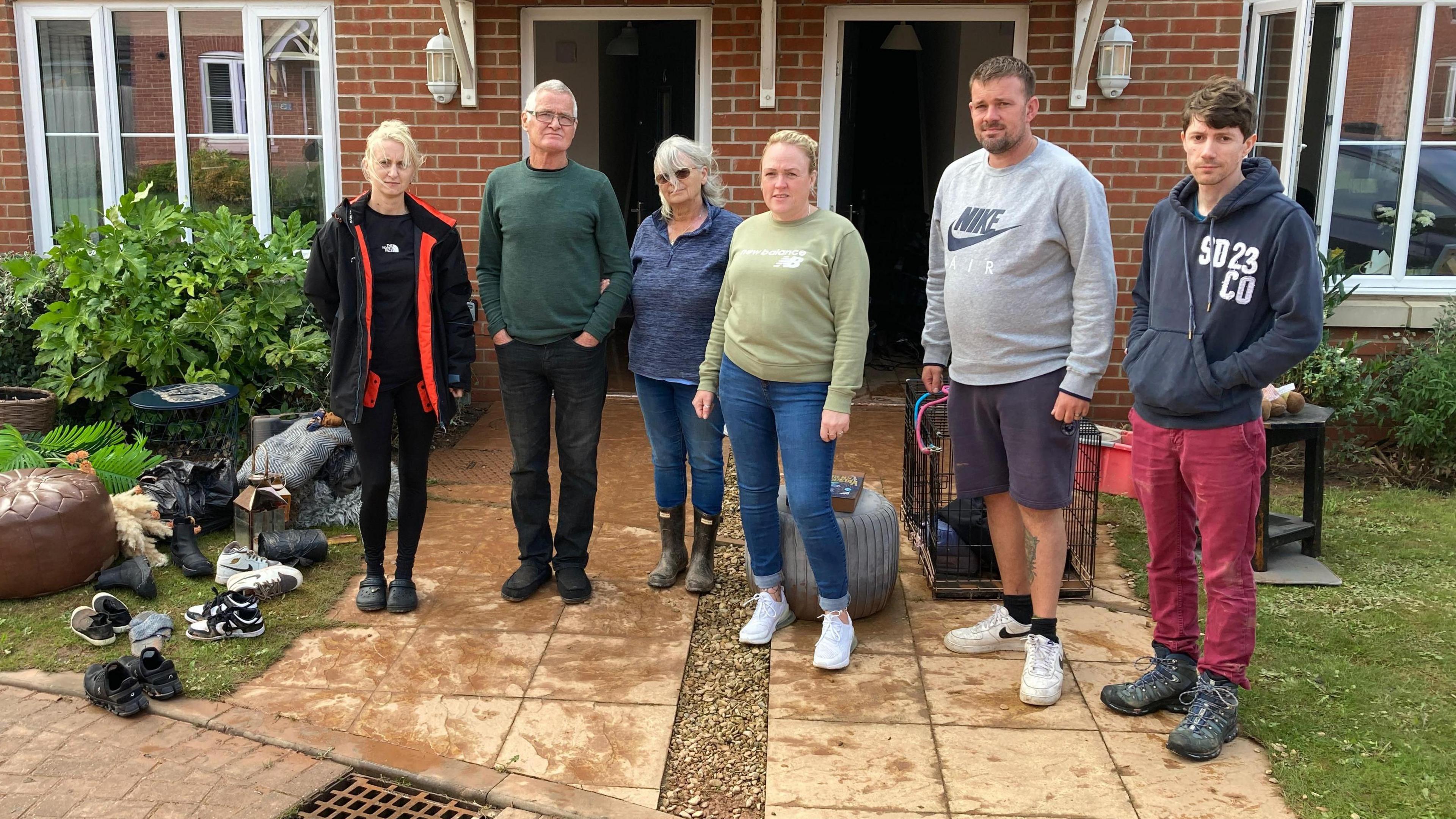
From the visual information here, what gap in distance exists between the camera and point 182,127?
7066 millimetres

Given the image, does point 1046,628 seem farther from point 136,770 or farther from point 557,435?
point 136,770

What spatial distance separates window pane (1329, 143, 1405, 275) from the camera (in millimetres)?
6391

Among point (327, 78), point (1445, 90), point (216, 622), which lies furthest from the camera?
point (327, 78)

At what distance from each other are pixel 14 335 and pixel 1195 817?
638 centimetres

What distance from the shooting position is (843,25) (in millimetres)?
6848

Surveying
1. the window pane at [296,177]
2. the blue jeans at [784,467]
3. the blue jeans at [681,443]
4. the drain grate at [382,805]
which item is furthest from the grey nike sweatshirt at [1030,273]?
the window pane at [296,177]

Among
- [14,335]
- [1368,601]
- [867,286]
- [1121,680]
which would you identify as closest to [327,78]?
[14,335]

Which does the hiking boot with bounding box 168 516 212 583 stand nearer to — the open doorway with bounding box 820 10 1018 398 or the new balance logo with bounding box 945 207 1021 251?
the new balance logo with bounding box 945 207 1021 251

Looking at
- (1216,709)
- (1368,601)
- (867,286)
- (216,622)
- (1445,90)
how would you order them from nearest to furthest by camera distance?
(1216,709)
(867,286)
(216,622)
(1368,601)
(1445,90)

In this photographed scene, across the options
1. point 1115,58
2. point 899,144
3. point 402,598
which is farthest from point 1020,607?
point 899,144

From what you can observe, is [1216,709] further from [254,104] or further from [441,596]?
[254,104]

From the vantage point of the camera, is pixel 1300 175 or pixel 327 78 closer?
pixel 1300 175

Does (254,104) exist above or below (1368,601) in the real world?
above

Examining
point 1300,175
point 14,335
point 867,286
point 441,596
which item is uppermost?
point 1300,175
